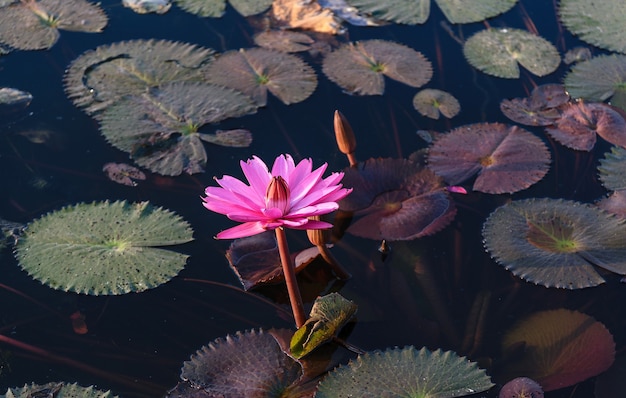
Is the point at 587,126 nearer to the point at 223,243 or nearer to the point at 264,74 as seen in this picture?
the point at 264,74

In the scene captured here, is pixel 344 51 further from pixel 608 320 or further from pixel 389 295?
pixel 608 320

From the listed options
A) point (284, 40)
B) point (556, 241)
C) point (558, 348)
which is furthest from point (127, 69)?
point (558, 348)

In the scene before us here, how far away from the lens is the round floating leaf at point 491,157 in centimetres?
377

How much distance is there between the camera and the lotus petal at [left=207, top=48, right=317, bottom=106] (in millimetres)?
4426

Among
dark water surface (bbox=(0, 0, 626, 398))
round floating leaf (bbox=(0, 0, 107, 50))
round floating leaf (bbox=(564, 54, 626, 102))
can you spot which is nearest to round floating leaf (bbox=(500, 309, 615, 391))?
dark water surface (bbox=(0, 0, 626, 398))

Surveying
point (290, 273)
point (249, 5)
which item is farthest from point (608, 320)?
point (249, 5)

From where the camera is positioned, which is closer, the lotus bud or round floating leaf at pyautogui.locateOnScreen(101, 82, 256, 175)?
the lotus bud

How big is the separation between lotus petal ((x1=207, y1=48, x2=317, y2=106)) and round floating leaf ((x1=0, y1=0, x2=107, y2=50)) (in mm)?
1005

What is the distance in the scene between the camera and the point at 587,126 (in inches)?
165

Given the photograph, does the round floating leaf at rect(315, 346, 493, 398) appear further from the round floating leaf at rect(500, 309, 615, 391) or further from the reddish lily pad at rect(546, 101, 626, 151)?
the reddish lily pad at rect(546, 101, 626, 151)

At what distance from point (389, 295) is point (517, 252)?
2.00 feet

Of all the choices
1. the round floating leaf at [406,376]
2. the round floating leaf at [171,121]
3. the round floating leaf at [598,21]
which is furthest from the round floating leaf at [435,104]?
the round floating leaf at [406,376]

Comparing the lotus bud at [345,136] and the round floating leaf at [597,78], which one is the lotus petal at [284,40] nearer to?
the lotus bud at [345,136]

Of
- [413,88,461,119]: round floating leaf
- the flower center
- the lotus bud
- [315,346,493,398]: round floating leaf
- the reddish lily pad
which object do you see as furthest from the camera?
[413,88,461,119]: round floating leaf
